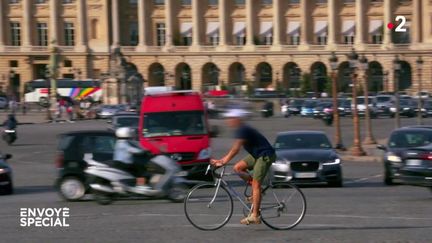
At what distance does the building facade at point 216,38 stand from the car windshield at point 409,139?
89.5 metres

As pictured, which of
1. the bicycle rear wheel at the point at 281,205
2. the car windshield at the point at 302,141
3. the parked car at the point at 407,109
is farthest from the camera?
the parked car at the point at 407,109

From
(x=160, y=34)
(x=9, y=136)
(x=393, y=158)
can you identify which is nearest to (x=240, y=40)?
(x=160, y=34)

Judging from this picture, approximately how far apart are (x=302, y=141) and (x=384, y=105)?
57.0 meters

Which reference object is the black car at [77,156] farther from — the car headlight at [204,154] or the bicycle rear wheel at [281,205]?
the bicycle rear wheel at [281,205]

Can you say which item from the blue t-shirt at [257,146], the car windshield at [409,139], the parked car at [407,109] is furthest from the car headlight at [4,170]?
the parked car at [407,109]

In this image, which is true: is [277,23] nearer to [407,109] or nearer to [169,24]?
[169,24]

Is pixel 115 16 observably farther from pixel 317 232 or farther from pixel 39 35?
pixel 317 232

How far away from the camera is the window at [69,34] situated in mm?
126562

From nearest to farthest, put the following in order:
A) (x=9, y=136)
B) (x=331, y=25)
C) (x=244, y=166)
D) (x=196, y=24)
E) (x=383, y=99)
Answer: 1. (x=244, y=166)
2. (x=9, y=136)
3. (x=383, y=99)
4. (x=331, y=25)
5. (x=196, y=24)

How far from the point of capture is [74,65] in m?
124

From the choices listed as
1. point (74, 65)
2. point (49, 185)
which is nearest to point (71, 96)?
point (74, 65)

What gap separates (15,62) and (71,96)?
19.3m

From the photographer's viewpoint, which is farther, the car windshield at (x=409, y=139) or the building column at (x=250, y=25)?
the building column at (x=250, y=25)

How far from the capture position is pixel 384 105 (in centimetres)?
8681
